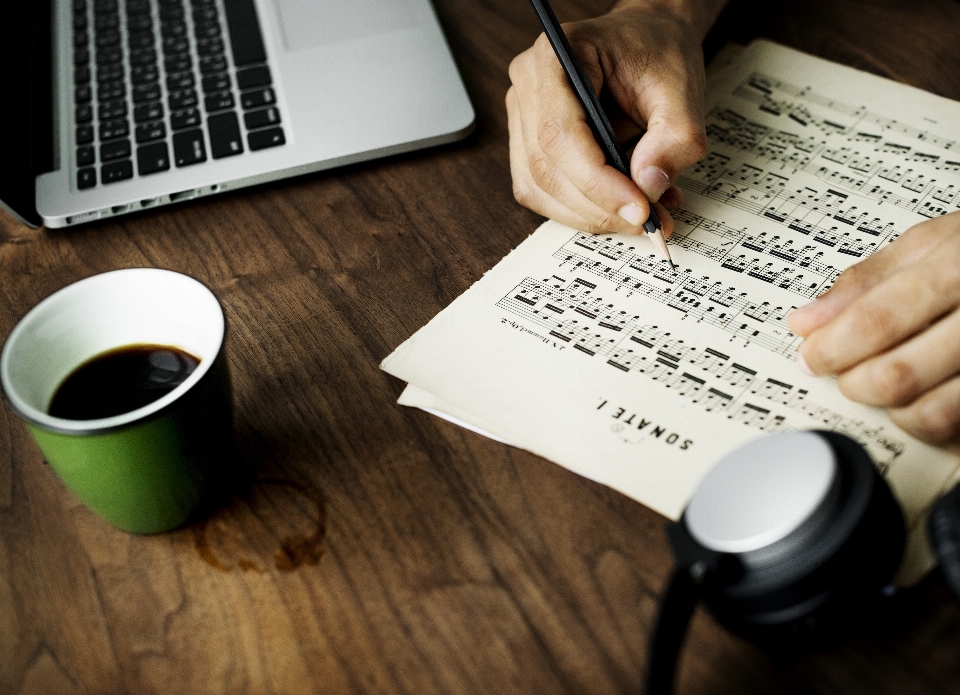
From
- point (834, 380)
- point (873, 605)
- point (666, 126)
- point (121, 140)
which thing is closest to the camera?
point (873, 605)

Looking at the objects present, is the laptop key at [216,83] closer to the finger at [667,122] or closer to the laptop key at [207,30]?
the laptop key at [207,30]

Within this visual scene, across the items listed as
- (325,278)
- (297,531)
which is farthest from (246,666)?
(325,278)

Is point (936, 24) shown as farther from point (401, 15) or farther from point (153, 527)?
point (153, 527)

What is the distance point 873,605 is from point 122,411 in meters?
0.43

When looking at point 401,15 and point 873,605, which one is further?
point 401,15

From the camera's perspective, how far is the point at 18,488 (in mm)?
525

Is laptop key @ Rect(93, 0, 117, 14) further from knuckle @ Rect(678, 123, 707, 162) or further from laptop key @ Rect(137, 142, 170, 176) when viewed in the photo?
knuckle @ Rect(678, 123, 707, 162)

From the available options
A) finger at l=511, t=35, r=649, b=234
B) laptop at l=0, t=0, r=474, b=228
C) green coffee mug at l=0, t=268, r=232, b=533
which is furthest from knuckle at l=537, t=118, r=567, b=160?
green coffee mug at l=0, t=268, r=232, b=533

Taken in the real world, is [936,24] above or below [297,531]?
above

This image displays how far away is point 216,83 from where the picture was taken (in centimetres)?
78

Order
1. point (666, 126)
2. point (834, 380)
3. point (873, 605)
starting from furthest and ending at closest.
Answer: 1. point (666, 126)
2. point (834, 380)
3. point (873, 605)

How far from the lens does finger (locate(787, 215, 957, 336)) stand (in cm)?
53

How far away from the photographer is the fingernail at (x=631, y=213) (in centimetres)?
62

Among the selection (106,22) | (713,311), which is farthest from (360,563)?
(106,22)
